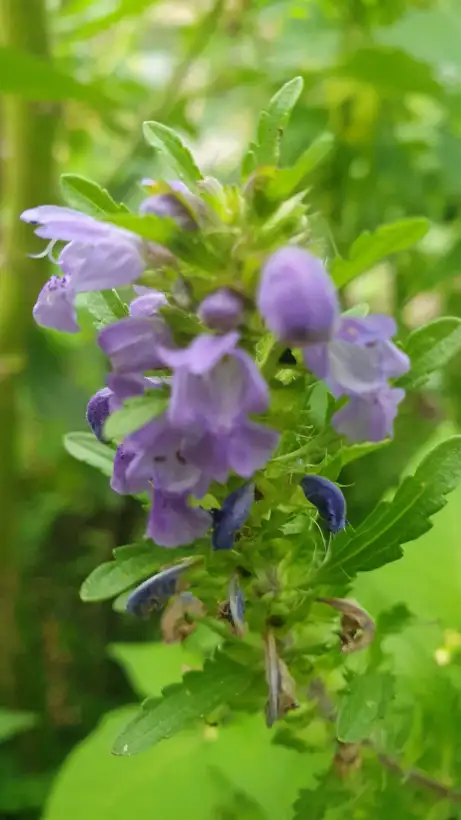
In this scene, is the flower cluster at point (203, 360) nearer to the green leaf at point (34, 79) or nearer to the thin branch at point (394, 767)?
the thin branch at point (394, 767)

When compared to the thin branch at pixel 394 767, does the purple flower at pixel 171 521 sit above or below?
above

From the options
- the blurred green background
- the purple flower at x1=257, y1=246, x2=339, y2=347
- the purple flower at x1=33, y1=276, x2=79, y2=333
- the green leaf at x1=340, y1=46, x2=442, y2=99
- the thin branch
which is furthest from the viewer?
the green leaf at x1=340, y1=46, x2=442, y2=99

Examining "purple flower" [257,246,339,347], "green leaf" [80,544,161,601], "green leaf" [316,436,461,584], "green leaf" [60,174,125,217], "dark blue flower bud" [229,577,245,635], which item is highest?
"purple flower" [257,246,339,347]

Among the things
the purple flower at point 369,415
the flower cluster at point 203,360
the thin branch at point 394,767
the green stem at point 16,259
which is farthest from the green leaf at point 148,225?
the green stem at point 16,259

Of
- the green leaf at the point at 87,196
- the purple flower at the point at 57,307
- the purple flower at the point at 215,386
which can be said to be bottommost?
the purple flower at the point at 57,307

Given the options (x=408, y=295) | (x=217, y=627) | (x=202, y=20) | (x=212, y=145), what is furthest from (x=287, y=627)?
(x=212, y=145)

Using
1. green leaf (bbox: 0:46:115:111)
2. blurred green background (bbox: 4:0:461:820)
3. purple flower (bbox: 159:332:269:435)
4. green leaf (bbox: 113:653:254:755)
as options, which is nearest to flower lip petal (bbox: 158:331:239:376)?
purple flower (bbox: 159:332:269:435)

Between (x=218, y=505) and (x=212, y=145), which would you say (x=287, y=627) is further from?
(x=212, y=145)

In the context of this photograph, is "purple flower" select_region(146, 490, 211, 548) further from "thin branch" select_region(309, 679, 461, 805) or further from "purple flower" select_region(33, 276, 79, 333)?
"thin branch" select_region(309, 679, 461, 805)

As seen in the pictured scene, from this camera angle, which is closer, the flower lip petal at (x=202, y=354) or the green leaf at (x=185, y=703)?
the flower lip petal at (x=202, y=354)
